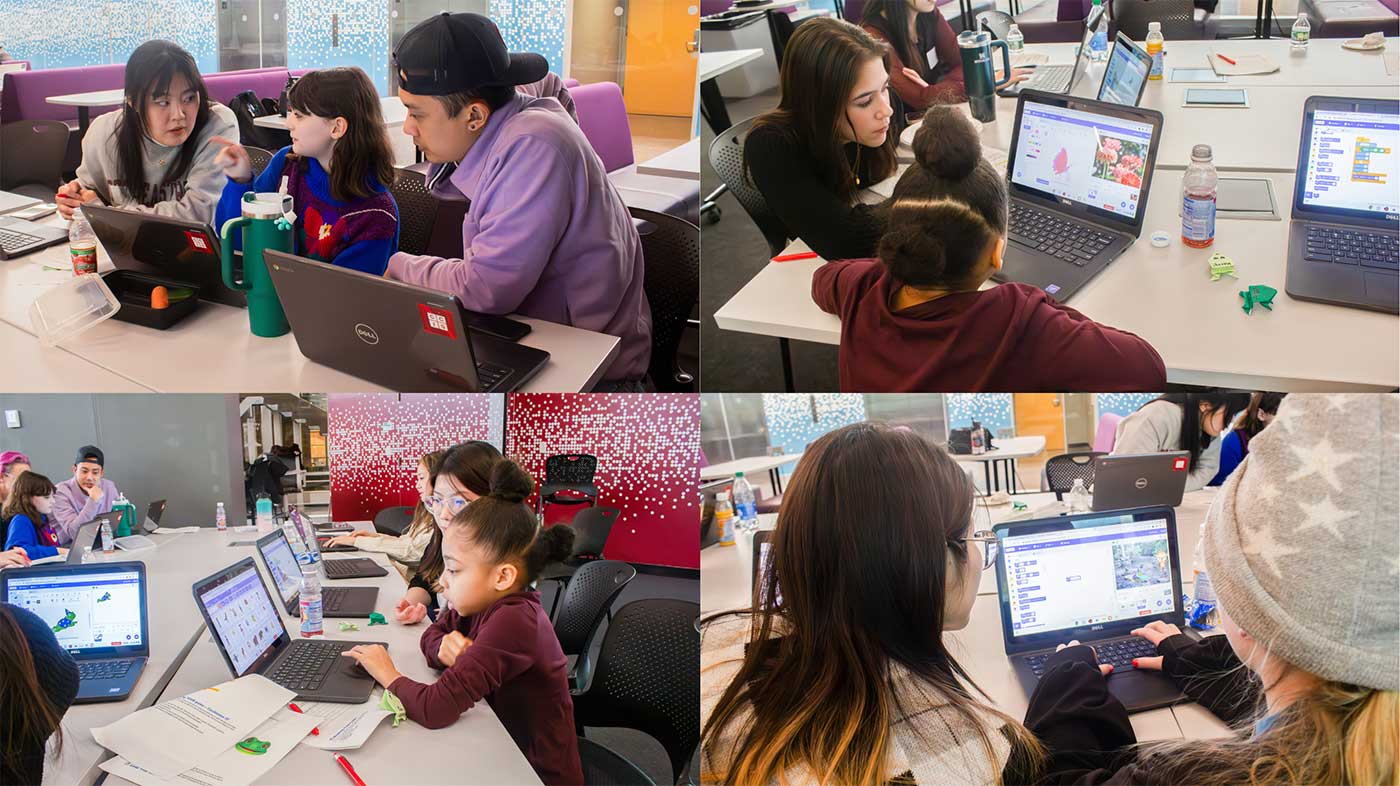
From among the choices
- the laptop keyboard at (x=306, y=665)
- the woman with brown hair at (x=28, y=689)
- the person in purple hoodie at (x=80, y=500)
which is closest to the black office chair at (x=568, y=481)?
→ the laptop keyboard at (x=306, y=665)

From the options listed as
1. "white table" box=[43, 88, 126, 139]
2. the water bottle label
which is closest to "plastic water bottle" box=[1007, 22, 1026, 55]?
the water bottle label

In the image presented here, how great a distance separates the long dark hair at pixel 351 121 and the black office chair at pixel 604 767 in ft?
4.56

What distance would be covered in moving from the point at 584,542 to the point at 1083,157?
1.69 meters

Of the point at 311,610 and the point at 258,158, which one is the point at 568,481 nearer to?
the point at 311,610

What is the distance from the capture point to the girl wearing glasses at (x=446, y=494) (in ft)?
7.34

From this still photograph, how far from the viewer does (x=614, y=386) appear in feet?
6.43

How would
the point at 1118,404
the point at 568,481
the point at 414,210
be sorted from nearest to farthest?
the point at 1118,404, the point at 414,210, the point at 568,481

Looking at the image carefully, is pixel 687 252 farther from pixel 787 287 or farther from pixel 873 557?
pixel 873 557

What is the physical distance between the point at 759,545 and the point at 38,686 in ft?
4.52

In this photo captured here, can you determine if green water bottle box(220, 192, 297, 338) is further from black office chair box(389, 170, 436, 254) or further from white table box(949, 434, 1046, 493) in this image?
white table box(949, 434, 1046, 493)

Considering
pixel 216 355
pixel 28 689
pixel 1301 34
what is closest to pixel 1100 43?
pixel 1301 34

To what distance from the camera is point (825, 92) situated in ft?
6.00

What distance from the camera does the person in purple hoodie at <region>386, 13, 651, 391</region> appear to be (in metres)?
1.66

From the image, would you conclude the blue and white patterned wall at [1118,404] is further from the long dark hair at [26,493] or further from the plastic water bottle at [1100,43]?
the long dark hair at [26,493]
